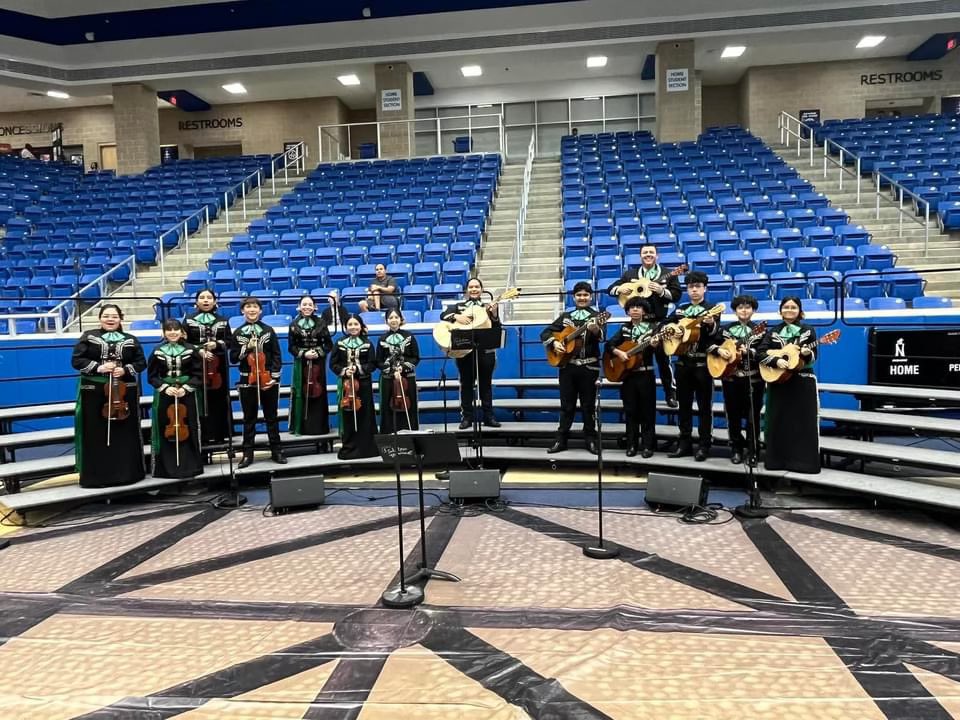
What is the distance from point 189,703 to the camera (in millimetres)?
3182

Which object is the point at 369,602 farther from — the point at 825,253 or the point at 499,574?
the point at 825,253

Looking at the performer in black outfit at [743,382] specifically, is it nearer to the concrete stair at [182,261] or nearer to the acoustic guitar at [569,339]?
the acoustic guitar at [569,339]

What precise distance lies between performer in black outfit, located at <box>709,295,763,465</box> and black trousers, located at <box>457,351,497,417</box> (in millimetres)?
2615

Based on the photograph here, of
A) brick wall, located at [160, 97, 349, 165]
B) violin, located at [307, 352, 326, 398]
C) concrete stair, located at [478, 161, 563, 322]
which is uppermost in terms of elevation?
brick wall, located at [160, 97, 349, 165]

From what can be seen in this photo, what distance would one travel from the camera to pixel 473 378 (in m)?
7.54

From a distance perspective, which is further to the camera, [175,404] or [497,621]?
[175,404]

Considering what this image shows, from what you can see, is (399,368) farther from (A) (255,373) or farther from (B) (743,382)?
(B) (743,382)

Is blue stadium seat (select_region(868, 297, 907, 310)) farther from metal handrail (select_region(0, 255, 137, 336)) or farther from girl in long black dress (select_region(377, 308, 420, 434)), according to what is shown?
metal handrail (select_region(0, 255, 137, 336))

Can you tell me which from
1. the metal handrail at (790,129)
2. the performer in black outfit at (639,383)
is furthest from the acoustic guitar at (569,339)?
the metal handrail at (790,129)

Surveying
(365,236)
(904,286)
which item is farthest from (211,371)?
(904,286)

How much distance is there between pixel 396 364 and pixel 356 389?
1.82 feet

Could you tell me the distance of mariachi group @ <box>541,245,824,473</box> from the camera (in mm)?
6004

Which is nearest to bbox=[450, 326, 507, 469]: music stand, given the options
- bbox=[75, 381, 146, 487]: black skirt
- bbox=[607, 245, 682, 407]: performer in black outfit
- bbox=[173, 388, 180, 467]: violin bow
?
bbox=[607, 245, 682, 407]: performer in black outfit

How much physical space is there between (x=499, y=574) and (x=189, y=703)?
2.21m
